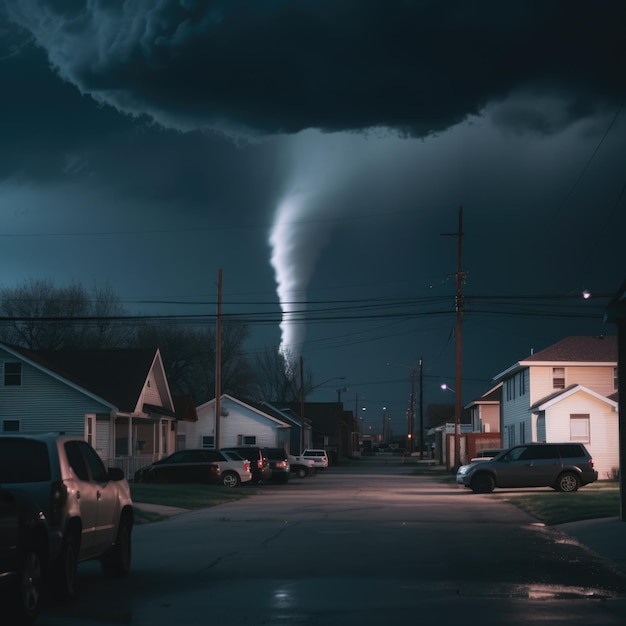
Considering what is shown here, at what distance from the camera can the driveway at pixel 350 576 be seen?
10930 mm

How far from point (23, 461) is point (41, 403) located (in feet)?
115

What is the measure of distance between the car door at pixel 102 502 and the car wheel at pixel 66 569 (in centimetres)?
93

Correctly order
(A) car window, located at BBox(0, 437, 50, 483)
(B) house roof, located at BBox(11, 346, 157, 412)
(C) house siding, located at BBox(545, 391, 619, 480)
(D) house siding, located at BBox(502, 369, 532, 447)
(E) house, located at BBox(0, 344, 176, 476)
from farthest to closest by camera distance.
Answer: (D) house siding, located at BBox(502, 369, 532, 447), (C) house siding, located at BBox(545, 391, 619, 480), (B) house roof, located at BBox(11, 346, 157, 412), (E) house, located at BBox(0, 344, 176, 476), (A) car window, located at BBox(0, 437, 50, 483)

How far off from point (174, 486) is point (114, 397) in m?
10.0

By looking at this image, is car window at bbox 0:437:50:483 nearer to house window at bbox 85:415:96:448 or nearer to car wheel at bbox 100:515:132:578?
car wheel at bbox 100:515:132:578

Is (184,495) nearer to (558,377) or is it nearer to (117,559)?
(117,559)

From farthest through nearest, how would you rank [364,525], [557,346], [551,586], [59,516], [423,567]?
[557,346] → [364,525] → [423,567] → [551,586] → [59,516]

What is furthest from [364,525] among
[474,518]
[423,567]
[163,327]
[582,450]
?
[163,327]

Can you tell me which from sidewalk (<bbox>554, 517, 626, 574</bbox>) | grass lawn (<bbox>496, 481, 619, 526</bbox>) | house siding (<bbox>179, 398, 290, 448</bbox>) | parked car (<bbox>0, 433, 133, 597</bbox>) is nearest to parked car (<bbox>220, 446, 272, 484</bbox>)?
grass lawn (<bbox>496, 481, 619, 526</bbox>)

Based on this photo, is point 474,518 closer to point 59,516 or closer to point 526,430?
point 59,516

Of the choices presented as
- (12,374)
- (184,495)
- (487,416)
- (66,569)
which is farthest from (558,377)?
(66,569)

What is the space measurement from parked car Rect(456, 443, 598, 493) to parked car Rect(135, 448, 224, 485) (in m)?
10.1

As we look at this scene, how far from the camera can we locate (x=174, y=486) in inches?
1569

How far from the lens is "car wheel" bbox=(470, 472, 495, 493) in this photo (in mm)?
39062
